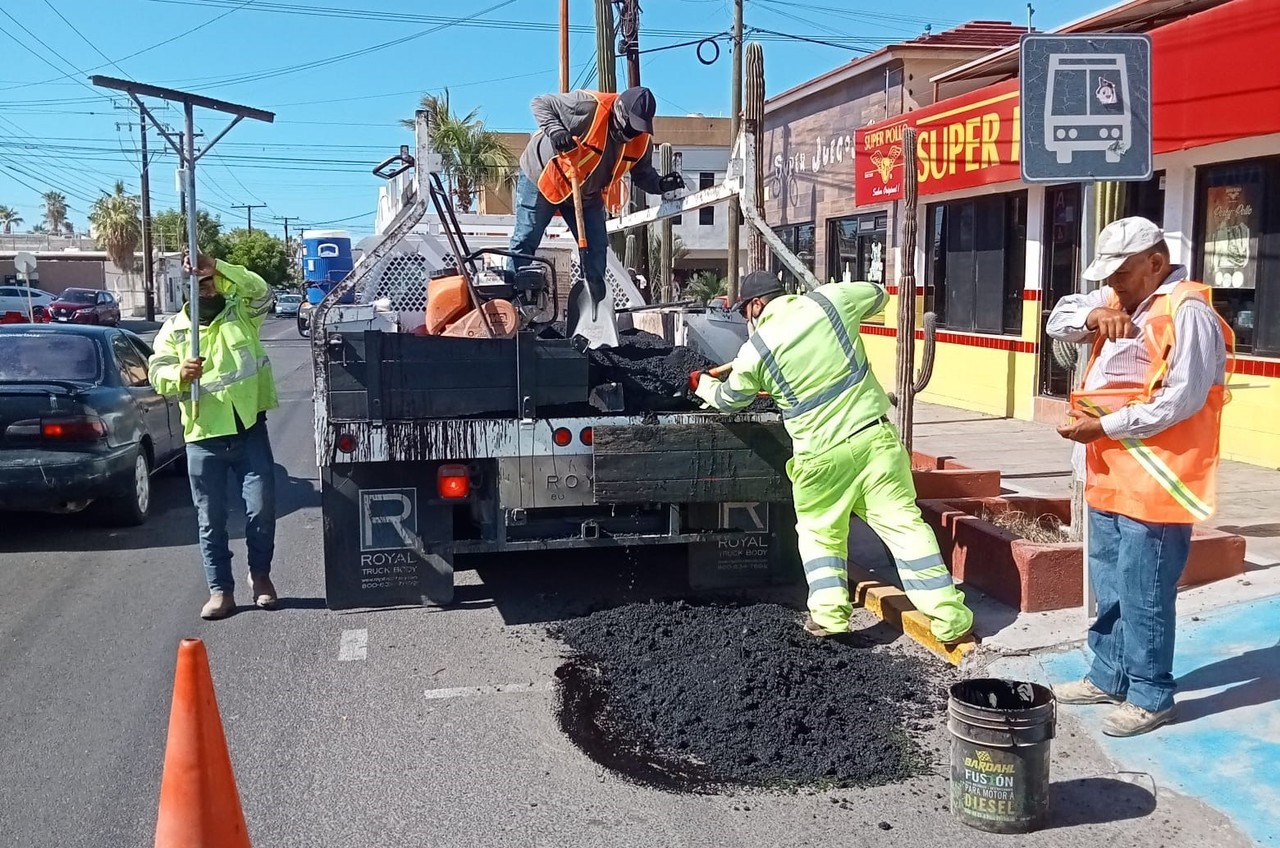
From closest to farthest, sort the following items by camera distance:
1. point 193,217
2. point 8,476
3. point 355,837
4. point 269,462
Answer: point 355,837 < point 193,217 < point 269,462 < point 8,476

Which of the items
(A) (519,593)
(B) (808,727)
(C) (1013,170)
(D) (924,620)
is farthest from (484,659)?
(C) (1013,170)

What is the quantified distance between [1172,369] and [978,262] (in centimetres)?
977

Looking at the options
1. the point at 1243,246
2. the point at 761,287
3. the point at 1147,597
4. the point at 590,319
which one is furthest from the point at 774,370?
the point at 1243,246

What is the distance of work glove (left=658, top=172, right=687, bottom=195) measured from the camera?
718 cm

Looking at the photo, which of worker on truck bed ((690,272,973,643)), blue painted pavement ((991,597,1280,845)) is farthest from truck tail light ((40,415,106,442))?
blue painted pavement ((991,597,1280,845))

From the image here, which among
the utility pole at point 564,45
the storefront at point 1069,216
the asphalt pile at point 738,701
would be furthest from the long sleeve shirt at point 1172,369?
the utility pole at point 564,45

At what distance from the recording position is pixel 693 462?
553cm

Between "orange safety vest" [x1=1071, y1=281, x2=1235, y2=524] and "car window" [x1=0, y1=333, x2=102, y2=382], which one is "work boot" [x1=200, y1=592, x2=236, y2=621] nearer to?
"car window" [x1=0, y1=333, x2=102, y2=382]

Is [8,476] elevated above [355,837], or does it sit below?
above

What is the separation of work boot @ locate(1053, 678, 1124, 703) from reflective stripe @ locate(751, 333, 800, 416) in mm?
1697

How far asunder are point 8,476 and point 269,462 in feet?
7.58

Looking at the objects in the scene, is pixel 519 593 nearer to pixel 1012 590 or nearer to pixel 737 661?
pixel 737 661

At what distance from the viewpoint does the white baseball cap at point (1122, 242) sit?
416cm

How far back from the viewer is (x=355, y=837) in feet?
12.0
